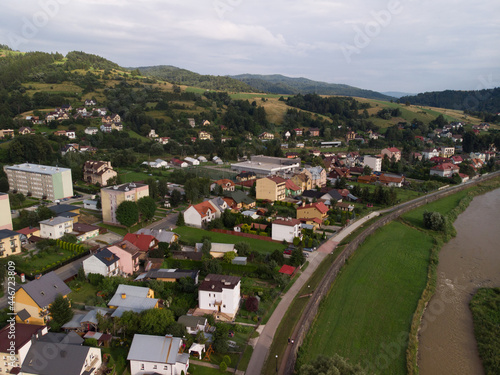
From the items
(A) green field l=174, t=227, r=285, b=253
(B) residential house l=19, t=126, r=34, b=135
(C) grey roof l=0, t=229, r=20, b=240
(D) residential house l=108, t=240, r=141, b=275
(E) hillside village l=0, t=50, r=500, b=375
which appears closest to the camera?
(E) hillside village l=0, t=50, r=500, b=375

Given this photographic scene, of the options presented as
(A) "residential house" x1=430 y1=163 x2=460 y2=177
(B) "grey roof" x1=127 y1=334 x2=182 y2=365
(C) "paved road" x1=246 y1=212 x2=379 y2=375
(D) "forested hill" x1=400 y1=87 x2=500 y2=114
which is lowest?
(C) "paved road" x1=246 y1=212 x2=379 y2=375

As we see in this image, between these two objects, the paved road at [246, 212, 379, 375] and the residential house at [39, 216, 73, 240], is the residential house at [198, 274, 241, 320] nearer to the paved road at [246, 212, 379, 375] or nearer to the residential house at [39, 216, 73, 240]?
the paved road at [246, 212, 379, 375]

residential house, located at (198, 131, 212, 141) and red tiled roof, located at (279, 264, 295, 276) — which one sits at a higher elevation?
residential house, located at (198, 131, 212, 141)

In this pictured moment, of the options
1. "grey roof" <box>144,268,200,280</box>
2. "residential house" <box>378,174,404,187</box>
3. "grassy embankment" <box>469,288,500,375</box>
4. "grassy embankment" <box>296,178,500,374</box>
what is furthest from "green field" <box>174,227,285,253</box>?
"residential house" <box>378,174,404,187</box>

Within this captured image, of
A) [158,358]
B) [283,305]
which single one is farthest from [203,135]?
[158,358]

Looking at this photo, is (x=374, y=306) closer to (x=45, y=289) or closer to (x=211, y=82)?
(x=45, y=289)

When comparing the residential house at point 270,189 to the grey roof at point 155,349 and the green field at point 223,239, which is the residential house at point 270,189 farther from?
the grey roof at point 155,349
